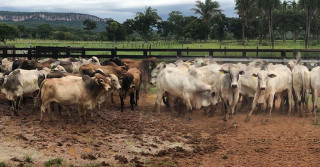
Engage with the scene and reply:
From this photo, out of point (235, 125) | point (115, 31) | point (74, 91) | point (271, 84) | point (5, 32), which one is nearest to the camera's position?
point (74, 91)

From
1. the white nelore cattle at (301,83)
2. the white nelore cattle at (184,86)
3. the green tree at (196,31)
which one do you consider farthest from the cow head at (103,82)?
the green tree at (196,31)

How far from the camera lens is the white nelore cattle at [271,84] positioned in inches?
446

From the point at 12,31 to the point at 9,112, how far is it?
6977cm

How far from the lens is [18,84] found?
33.7 feet

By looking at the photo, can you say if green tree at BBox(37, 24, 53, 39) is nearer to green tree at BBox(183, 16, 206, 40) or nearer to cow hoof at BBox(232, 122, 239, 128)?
green tree at BBox(183, 16, 206, 40)


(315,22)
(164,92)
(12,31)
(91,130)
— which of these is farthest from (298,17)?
(91,130)

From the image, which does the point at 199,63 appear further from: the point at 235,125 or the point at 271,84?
the point at 235,125

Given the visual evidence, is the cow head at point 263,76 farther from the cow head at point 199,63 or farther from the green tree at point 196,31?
the green tree at point 196,31

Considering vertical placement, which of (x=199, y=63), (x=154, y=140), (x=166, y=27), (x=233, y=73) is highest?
(x=166, y=27)

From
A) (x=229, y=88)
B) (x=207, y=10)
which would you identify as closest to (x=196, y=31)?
(x=207, y=10)

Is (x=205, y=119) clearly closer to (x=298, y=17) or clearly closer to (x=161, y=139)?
(x=161, y=139)

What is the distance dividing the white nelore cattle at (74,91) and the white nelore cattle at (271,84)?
485cm

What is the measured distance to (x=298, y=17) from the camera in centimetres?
6931

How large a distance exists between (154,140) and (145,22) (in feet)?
241
